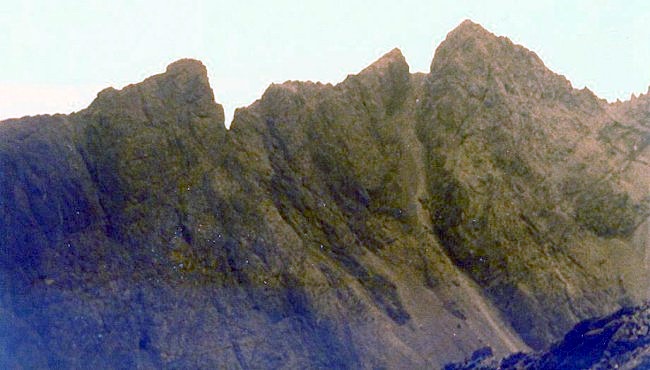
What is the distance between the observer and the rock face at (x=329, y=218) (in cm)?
1772

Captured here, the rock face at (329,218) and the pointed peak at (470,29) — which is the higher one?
the pointed peak at (470,29)

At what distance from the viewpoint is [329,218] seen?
63.1 ft

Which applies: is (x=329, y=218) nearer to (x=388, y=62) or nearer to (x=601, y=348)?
(x=388, y=62)

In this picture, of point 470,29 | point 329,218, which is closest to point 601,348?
point 329,218

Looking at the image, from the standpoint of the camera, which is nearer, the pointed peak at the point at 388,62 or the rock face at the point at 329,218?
the rock face at the point at 329,218

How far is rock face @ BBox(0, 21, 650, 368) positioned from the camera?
698 inches

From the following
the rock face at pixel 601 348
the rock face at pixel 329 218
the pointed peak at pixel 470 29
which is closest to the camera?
the rock face at pixel 601 348

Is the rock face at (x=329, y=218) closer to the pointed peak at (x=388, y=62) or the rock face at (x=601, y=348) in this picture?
the pointed peak at (x=388, y=62)

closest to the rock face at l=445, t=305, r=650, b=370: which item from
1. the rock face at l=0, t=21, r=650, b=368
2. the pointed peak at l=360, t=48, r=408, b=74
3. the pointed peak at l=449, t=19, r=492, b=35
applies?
the rock face at l=0, t=21, r=650, b=368

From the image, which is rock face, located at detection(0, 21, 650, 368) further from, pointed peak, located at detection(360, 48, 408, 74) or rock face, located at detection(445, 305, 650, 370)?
rock face, located at detection(445, 305, 650, 370)

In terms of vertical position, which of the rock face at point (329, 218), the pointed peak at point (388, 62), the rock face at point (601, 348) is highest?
the pointed peak at point (388, 62)

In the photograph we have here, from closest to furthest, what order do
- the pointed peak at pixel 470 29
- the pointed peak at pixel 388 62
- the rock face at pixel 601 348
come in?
the rock face at pixel 601 348 < the pointed peak at pixel 388 62 < the pointed peak at pixel 470 29

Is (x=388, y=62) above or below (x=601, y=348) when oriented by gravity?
above

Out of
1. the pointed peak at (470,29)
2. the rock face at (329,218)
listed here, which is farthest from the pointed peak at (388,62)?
the pointed peak at (470,29)
